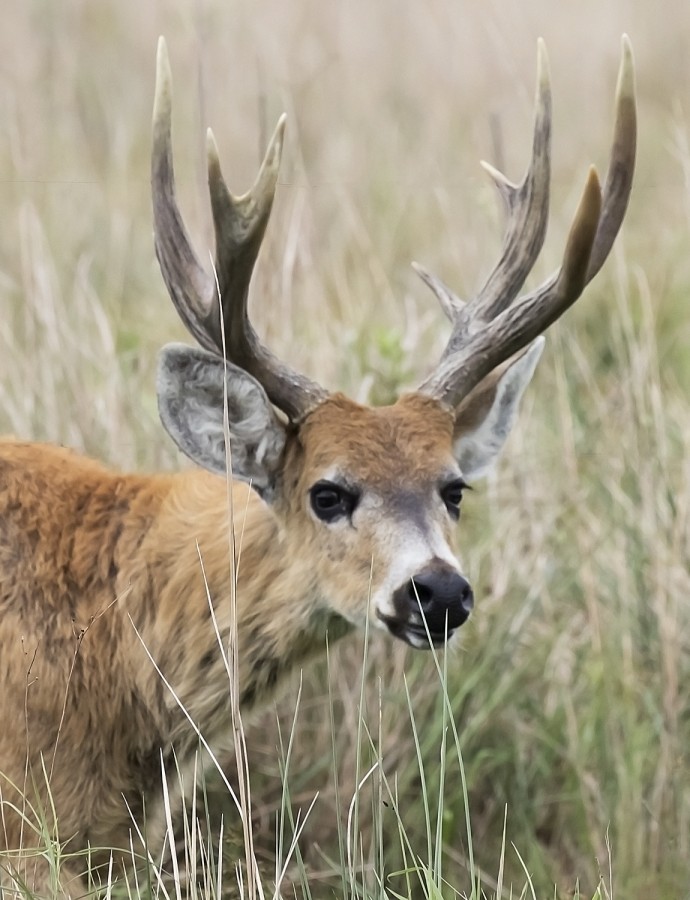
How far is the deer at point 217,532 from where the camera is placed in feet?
14.4

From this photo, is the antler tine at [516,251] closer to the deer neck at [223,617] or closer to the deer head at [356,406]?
the deer head at [356,406]

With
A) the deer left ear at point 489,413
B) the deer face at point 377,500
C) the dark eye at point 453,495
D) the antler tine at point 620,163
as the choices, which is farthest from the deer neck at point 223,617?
the antler tine at point 620,163

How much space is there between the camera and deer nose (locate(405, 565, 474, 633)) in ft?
13.5

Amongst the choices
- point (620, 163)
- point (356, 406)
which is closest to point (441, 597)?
point (356, 406)

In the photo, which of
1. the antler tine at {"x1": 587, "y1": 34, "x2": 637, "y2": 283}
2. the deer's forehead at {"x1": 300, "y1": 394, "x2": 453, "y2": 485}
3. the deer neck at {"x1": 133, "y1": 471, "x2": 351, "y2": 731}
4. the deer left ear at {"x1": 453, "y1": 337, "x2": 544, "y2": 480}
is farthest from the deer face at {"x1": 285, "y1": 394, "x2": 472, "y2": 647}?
the antler tine at {"x1": 587, "y1": 34, "x2": 637, "y2": 283}

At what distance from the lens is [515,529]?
611cm

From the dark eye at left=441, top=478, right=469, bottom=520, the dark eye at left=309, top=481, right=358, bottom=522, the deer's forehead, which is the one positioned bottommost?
the dark eye at left=309, top=481, right=358, bottom=522

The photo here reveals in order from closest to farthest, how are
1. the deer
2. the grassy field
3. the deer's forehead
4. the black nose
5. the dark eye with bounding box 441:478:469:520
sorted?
the black nose, the deer, the deer's forehead, the dark eye with bounding box 441:478:469:520, the grassy field

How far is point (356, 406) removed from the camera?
15.4 feet

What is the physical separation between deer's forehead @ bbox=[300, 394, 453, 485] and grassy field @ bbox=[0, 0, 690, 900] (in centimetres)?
61

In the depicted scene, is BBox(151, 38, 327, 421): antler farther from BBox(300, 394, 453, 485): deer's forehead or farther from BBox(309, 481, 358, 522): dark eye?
BBox(309, 481, 358, 522): dark eye

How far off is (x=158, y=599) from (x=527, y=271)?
156cm

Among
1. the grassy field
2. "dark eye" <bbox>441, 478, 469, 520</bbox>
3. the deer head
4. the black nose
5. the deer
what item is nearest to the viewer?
the black nose

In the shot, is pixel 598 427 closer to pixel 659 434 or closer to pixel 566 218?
pixel 659 434
